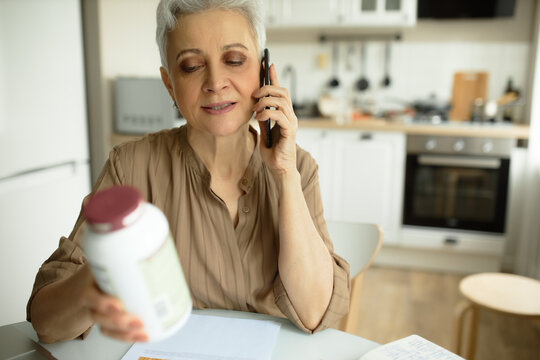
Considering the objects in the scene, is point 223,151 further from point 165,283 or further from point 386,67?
point 386,67

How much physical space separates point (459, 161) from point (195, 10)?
2505mm

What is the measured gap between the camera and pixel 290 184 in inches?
37.4

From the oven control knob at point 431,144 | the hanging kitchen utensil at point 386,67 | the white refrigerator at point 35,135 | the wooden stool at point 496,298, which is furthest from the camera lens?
the hanging kitchen utensil at point 386,67

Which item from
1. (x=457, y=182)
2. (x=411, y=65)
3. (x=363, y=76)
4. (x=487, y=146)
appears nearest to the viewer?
(x=487, y=146)

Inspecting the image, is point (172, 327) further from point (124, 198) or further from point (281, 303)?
point (281, 303)

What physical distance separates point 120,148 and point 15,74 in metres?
1.29

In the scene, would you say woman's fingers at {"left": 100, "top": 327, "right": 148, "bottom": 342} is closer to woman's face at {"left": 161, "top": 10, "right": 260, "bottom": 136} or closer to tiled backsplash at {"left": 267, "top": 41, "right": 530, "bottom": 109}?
woman's face at {"left": 161, "top": 10, "right": 260, "bottom": 136}

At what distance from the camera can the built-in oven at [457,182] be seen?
9.60 ft

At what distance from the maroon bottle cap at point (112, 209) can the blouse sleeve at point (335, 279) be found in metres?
0.56

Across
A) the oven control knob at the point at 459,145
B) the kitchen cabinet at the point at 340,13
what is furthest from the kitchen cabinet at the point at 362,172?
the kitchen cabinet at the point at 340,13

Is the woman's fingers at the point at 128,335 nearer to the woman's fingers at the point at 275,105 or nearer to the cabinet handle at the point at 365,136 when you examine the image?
the woman's fingers at the point at 275,105

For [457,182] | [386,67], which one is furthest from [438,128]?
[386,67]

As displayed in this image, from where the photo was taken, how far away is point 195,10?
35.4 inches

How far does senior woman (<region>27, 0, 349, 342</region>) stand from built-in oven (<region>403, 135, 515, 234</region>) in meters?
2.15
